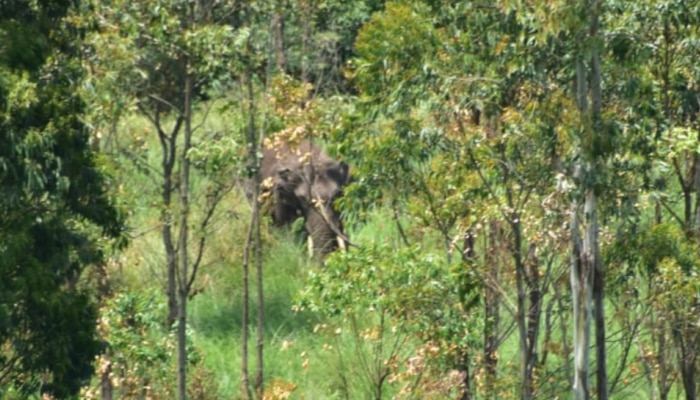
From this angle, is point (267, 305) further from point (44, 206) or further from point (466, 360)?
point (44, 206)

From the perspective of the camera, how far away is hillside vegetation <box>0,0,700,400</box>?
12.7m

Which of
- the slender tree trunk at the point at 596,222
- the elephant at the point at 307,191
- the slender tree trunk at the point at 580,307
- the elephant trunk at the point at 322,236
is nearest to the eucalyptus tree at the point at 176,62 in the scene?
the slender tree trunk at the point at 580,307

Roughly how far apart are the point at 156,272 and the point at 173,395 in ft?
12.9

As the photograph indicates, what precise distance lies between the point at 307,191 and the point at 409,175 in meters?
9.59

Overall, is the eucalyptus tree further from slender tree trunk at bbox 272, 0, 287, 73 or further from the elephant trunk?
the elephant trunk

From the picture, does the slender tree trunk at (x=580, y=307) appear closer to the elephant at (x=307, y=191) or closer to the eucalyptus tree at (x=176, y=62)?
the eucalyptus tree at (x=176, y=62)

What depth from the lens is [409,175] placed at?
14352mm

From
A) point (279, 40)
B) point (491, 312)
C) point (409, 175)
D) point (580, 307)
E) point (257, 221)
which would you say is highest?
point (279, 40)

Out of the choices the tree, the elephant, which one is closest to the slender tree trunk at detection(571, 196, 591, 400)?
the tree

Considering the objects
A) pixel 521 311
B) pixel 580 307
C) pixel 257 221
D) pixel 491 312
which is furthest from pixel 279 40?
pixel 580 307

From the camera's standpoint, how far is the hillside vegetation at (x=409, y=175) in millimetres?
12672

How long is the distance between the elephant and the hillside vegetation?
3.56 meters

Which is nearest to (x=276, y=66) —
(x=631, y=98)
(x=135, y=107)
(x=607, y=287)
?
(x=135, y=107)

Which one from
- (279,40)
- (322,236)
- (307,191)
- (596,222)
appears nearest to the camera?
(596,222)
